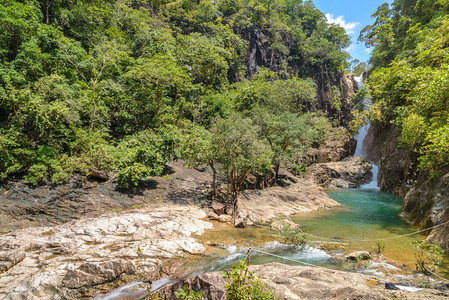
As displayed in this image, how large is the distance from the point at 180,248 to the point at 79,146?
31.5ft

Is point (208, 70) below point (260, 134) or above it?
above

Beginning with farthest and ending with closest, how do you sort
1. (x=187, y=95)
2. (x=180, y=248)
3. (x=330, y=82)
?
(x=330, y=82) → (x=187, y=95) → (x=180, y=248)

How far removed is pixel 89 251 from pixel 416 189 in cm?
1785

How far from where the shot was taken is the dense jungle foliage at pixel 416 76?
9562mm

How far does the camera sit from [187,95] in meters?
25.0

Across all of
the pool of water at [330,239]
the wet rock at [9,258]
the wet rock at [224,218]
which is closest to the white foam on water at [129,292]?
the pool of water at [330,239]

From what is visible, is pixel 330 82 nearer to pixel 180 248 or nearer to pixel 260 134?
pixel 260 134

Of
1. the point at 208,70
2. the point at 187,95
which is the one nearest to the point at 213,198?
the point at 187,95

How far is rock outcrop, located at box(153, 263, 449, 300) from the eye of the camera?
373 cm

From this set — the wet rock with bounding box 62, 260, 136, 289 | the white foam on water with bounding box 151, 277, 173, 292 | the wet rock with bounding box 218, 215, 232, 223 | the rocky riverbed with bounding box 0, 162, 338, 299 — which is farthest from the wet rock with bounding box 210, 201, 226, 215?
the wet rock with bounding box 62, 260, 136, 289

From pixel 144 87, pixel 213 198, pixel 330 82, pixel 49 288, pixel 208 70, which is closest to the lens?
pixel 49 288

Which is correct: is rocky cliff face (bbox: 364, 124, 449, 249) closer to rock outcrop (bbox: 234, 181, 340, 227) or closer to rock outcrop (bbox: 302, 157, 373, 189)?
rock outcrop (bbox: 302, 157, 373, 189)

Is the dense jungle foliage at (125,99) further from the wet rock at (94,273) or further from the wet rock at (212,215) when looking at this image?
the wet rock at (94,273)

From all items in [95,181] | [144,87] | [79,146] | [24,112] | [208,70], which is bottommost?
[95,181]
